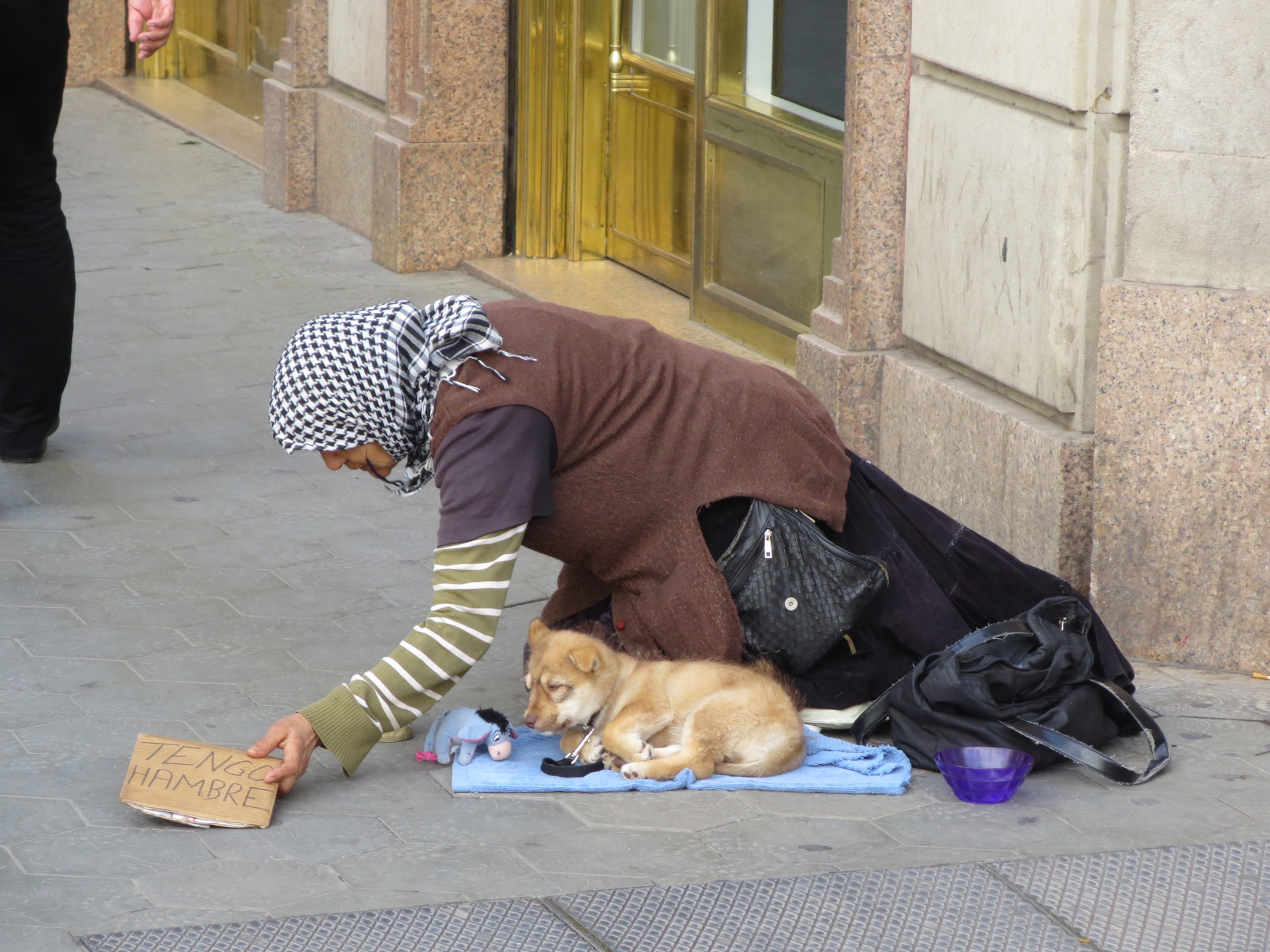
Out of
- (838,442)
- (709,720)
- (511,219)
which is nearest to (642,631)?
(709,720)

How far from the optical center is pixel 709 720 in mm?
3703

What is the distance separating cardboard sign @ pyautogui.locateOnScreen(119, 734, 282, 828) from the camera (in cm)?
353

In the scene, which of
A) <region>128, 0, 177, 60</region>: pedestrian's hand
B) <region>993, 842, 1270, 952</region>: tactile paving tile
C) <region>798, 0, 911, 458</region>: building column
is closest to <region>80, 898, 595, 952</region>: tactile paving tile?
<region>993, 842, 1270, 952</region>: tactile paving tile

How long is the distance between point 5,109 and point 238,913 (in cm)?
302

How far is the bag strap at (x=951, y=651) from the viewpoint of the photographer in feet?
12.8

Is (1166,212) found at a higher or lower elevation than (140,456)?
higher

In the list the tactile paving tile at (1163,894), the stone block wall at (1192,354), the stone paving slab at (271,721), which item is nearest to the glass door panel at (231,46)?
the stone paving slab at (271,721)

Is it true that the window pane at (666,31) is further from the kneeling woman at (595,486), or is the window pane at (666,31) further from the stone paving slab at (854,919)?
the stone paving slab at (854,919)

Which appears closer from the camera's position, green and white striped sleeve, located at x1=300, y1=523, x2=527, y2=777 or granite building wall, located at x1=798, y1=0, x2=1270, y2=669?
green and white striped sleeve, located at x1=300, y1=523, x2=527, y2=777

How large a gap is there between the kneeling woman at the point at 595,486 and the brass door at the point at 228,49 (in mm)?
7392

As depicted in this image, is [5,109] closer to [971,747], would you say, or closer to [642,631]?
[642,631]

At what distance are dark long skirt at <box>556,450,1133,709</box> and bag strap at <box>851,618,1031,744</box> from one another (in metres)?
0.07

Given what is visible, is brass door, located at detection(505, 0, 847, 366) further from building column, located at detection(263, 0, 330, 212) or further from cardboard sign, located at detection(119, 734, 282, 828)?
cardboard sign, located at detection(119, 734, 282, 828)

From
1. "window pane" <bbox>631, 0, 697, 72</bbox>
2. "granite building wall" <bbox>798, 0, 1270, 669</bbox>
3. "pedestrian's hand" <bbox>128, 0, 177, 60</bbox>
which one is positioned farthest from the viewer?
"window pane" <bbox>631, 0, 697, 72</bbox>
